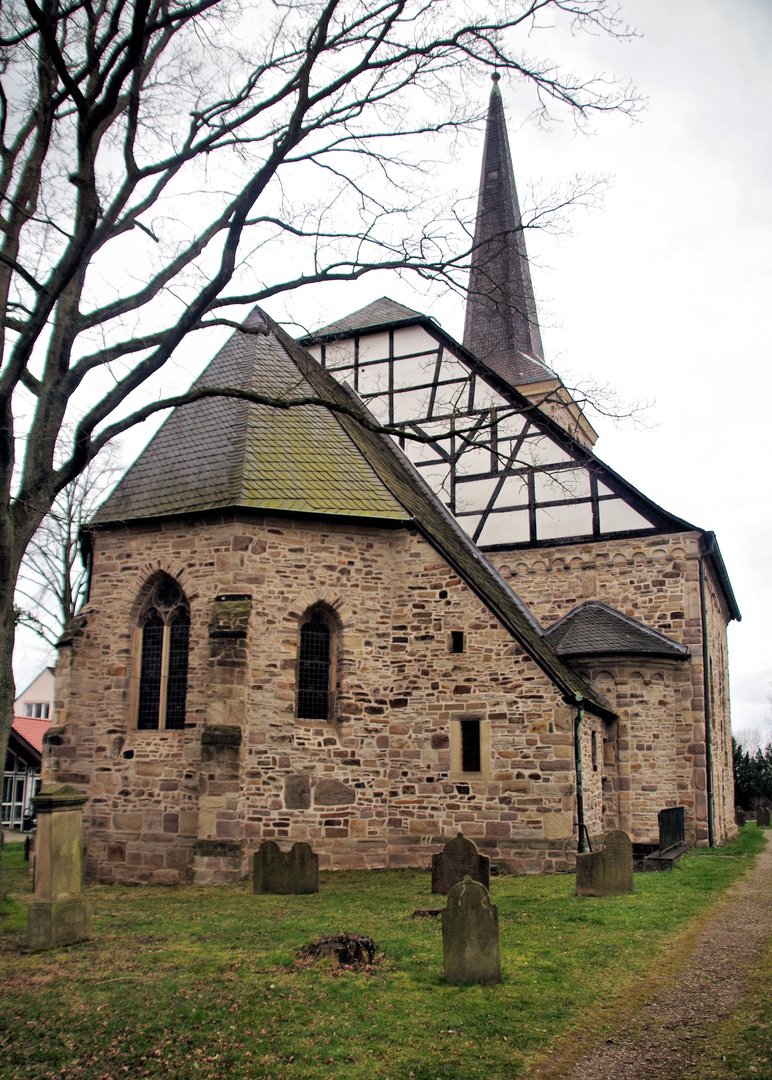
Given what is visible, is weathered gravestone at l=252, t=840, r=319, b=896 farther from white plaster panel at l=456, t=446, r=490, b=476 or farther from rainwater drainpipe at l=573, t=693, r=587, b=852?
white plaster panel at l=456, t=446, r=490, b=476

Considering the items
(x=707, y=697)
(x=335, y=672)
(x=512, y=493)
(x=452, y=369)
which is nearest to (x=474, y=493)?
(x=512, y=493)

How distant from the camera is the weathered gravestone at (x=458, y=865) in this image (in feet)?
33.0

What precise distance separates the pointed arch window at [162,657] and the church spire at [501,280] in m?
13.7

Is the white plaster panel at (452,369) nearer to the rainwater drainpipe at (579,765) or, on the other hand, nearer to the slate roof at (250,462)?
the slate roof at (250,462)

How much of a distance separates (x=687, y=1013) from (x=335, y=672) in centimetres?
848

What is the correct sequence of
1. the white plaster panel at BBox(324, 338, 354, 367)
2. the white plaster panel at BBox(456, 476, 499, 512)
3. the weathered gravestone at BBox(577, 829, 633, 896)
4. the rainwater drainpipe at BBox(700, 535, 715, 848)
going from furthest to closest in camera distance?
the white plaster panel at BBox(324, 338, 354, 367)
the white plaster panel at BBox(456, 476, 499, 512)
the rainwater drainpipe at BBox(700, 535, 715, 848)
the weathered gravestone at BBox(577, 829, 633, 896)

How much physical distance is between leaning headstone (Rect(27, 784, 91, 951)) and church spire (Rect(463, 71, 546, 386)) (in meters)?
18.8

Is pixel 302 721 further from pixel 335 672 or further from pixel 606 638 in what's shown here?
pixel 606 638

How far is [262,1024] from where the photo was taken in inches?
226

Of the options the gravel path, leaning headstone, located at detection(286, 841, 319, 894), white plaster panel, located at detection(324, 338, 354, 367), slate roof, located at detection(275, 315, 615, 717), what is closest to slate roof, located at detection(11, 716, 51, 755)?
white plaster panel, located at detection(324, 338, 354, 367)

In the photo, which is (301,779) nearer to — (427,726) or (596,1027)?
(427,726)

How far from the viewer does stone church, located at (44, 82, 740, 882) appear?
13.0 m

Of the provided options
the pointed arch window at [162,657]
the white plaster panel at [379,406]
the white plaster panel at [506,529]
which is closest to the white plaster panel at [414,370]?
the white plaster panel at [379,406]

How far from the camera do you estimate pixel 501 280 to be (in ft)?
85.5
